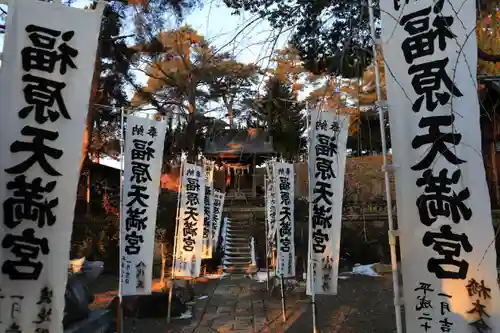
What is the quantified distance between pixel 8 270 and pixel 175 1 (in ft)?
13.0

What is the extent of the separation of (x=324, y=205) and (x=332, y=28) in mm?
3449

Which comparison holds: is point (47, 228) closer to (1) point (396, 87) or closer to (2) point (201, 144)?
(1) point (396, 87)

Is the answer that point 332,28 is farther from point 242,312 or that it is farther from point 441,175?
point 242,312

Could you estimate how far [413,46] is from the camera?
3139 millimetres

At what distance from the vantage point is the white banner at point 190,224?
33.4 feet

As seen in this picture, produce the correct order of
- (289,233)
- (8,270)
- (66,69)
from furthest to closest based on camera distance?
(289,233), (66,69), (8,270)

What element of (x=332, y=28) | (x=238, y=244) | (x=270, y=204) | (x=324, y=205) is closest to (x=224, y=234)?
(x=238, y=244)

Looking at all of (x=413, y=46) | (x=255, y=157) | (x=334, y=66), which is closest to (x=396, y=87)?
(x=413, y=46)

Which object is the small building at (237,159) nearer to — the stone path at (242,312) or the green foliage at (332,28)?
the stone path at (242,312)

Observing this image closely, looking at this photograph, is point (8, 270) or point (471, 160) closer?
point (471, 160)

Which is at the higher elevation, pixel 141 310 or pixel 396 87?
pixel 396 87

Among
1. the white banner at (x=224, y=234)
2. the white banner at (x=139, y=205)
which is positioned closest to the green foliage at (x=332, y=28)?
the white banner at (x=139, y=205)

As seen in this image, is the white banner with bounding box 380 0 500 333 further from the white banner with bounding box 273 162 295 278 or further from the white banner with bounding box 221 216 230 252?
the white banner with bounding box 221 216 230 252

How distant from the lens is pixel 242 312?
10.1 meters
